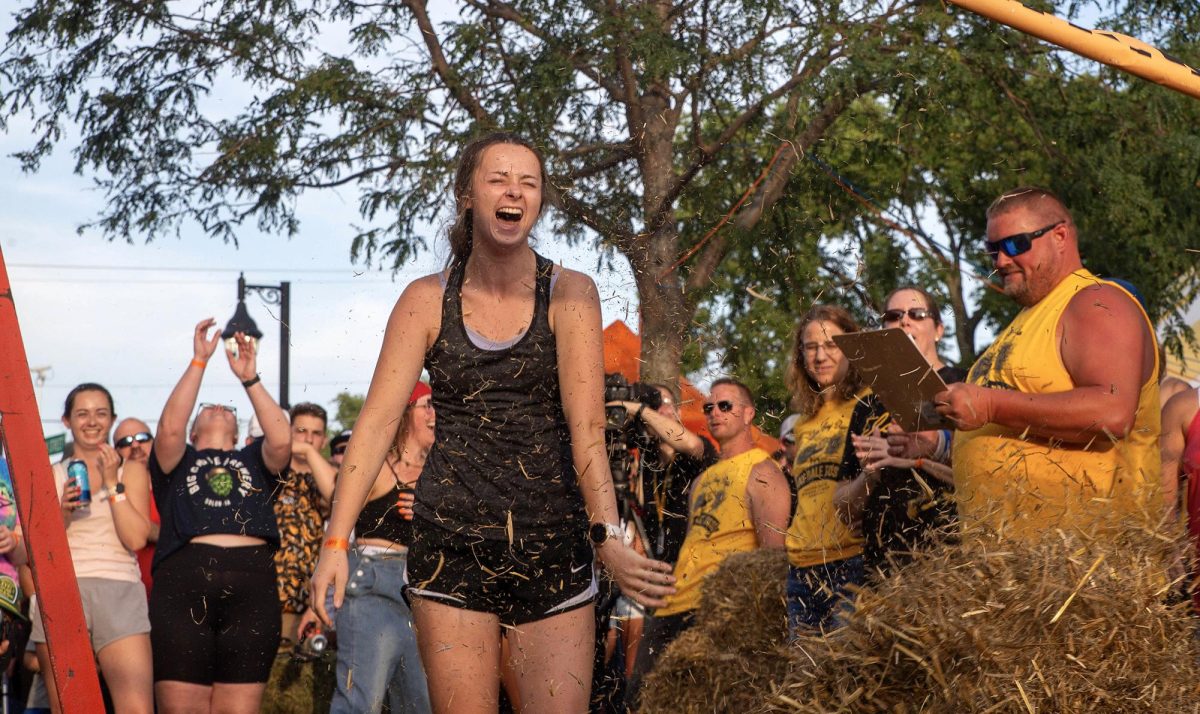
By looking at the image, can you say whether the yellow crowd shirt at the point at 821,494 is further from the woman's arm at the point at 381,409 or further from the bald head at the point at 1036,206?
the woman's arm at the point at 381,409

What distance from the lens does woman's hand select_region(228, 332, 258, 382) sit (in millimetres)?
6949

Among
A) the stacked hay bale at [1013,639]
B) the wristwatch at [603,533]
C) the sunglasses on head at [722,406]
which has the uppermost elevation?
the sunglasses on head at [722,406]

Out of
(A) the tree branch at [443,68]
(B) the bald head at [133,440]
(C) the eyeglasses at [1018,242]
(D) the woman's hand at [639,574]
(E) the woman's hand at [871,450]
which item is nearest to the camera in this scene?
(D) the woman's hand at [639,574]

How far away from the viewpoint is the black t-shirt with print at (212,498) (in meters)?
7.29

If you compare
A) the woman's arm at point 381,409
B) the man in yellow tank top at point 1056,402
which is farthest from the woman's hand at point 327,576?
the man in yellow tank top at point 1056,402

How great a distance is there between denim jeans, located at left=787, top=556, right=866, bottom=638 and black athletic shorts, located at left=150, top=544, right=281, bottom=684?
302 cm

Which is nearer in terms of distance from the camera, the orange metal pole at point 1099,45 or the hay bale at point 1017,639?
the hay bale at point 1017,639

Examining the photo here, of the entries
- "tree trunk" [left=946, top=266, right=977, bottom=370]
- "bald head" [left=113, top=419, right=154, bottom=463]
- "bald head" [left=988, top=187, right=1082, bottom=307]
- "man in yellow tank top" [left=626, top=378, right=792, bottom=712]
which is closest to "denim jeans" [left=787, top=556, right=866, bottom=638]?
"man in yellow tank top" [left=626, top=378, right=792, bottom=712]

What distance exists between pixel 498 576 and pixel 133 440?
496 cm

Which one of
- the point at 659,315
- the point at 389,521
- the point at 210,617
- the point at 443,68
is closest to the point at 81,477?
the point at 210,617

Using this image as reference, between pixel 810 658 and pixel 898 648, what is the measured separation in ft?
0.93

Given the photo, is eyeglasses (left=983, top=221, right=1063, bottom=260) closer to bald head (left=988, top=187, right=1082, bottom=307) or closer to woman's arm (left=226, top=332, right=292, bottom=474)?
bald head (left=988, top=187, right=1082, bottom=307)

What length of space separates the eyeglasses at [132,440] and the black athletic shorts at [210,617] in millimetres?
1187

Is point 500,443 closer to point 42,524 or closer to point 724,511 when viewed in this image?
point 42,524
